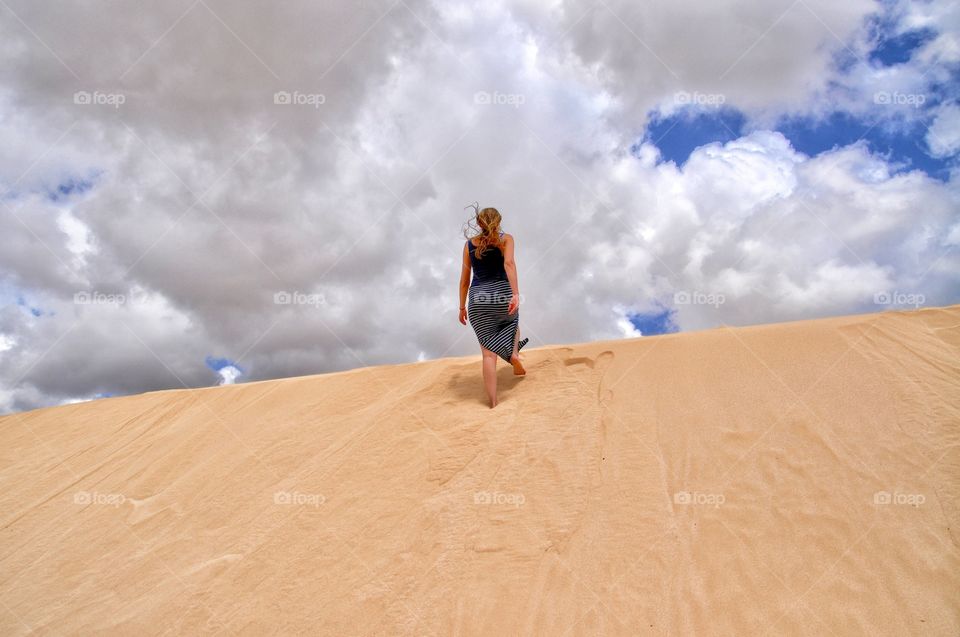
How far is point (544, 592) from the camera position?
11.1 ft

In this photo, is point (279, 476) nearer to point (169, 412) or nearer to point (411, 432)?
point (411, 432)

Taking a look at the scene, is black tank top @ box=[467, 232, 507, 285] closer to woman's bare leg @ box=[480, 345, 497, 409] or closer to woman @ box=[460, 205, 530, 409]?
woman @ box=[460, 205, 530, 409]

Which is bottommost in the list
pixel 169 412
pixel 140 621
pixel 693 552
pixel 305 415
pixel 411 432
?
pixel 140 621

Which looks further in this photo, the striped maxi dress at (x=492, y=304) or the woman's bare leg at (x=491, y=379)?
the striped maxi dress at (x=492, y=304)

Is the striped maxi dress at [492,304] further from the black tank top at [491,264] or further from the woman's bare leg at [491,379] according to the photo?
the woman's bare leg at [491,379]

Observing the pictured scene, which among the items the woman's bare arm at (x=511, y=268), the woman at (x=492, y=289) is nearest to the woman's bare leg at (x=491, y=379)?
the woman at (x=492, y=289)

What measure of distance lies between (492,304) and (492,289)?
0.50 feet

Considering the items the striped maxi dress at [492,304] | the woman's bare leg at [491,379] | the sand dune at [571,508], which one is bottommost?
the sand dune at [571,508]

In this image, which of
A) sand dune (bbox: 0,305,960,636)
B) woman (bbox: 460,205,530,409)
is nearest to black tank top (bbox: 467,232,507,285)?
woman (bbox: 460,205,530,409)

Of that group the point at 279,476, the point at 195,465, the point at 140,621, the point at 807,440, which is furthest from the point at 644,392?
the point at 195,465

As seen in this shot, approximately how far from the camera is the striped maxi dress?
5312 millimetres

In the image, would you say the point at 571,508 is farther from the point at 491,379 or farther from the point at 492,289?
the point at 492,289

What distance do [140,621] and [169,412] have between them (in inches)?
177

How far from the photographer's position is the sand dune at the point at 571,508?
10.6 feet
